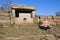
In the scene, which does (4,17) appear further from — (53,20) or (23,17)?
(53,20)

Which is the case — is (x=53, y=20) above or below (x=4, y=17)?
below

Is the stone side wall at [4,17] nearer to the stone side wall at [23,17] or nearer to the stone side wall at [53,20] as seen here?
the stone side wall at [23,17]

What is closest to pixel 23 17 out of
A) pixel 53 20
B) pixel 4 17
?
pixel 4 17

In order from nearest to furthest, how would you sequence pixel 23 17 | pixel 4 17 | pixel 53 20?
pixel 4 17 → pixel 23 17 → pixel 53 20

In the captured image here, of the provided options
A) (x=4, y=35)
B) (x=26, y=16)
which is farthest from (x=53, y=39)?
(x=26, y=16)

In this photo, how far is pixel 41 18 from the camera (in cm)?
1499

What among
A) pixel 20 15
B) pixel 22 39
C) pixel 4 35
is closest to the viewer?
pixel 22 39

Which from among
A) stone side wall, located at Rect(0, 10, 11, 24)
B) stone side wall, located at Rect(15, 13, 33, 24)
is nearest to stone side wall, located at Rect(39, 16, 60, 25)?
stone side wall, located at Rect(15, 13, 33, 24)

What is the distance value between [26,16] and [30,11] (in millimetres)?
912

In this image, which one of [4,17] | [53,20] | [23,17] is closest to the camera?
[4,17]

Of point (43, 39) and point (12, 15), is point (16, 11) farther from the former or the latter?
point (43, 39)

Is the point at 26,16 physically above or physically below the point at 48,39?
above

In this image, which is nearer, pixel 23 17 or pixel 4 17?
pixel 4 17

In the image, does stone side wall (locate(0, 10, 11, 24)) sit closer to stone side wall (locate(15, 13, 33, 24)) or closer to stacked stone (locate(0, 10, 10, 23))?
stacked stone (locate(0, 10, 10, 23))
